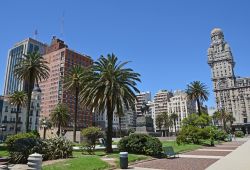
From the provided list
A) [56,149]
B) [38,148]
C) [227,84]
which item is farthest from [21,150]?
[227,84]

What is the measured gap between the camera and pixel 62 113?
76.2m

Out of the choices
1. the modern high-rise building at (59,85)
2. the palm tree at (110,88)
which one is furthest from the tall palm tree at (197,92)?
the modern high-rise building at (59,85)

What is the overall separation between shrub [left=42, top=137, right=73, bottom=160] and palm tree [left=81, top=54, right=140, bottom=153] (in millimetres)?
7328

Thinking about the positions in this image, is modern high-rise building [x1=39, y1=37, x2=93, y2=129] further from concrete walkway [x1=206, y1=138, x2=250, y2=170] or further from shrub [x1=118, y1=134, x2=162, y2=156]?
concrete walkway [x1=206, y1=138, x2=250, y2=170]

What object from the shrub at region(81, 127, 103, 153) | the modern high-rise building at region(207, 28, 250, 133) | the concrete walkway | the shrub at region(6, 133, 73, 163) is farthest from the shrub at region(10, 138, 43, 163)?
the modern high-rise building at region(207, 28, 250, 133)

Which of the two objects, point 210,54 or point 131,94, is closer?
point 131,94

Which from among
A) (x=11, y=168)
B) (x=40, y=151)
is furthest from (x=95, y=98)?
(x=11, y=168)

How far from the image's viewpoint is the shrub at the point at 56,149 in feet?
68.5

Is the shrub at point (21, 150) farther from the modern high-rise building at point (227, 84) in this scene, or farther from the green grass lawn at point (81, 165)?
the modern high-rise building at point (227, 84)

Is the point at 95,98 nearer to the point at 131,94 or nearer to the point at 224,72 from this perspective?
the point at 131,94

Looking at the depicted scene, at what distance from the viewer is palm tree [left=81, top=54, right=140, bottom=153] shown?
2933 cm

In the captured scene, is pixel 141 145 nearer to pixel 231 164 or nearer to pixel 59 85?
pixel 231 164

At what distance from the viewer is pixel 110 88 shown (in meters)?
29.3

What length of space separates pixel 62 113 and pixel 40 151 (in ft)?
189
